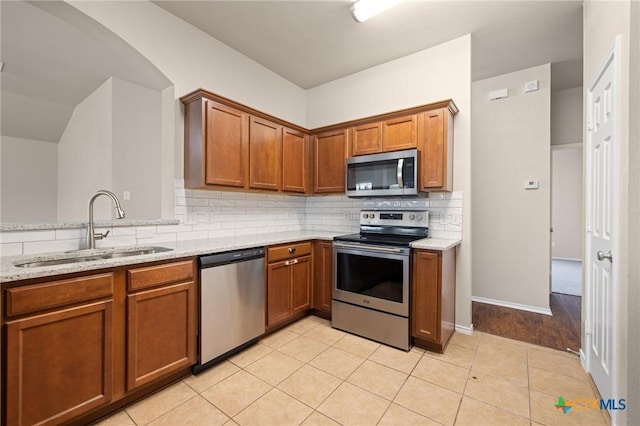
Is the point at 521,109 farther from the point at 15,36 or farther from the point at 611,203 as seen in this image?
the point at 15,36

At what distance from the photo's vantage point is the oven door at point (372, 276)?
2.48 meters

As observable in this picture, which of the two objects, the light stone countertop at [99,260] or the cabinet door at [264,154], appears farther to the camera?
the cabinet door at [264,154]

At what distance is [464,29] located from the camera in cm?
270

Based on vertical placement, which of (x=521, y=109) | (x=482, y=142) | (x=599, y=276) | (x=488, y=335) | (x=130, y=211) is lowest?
(x=488, y=335)

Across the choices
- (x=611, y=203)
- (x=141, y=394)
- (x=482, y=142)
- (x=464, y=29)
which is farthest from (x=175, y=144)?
(x=482, y=142)

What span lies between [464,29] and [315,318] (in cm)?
335

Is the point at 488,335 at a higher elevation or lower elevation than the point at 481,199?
lower

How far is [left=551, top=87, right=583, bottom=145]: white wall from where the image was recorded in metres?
3.82

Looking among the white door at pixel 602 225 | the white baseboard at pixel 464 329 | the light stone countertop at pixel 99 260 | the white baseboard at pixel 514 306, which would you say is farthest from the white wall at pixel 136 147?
the white baseboard at pixel 514 306

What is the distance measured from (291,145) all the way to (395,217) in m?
1.48

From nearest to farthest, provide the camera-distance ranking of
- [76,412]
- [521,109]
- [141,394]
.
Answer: [76,412]
[141,394]
[521,109]

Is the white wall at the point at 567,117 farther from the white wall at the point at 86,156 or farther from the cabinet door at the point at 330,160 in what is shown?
the white wall at the point at 86,156

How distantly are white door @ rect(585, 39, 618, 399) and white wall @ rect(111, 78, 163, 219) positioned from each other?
168 inches

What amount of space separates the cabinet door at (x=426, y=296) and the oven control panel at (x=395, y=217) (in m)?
0.60
